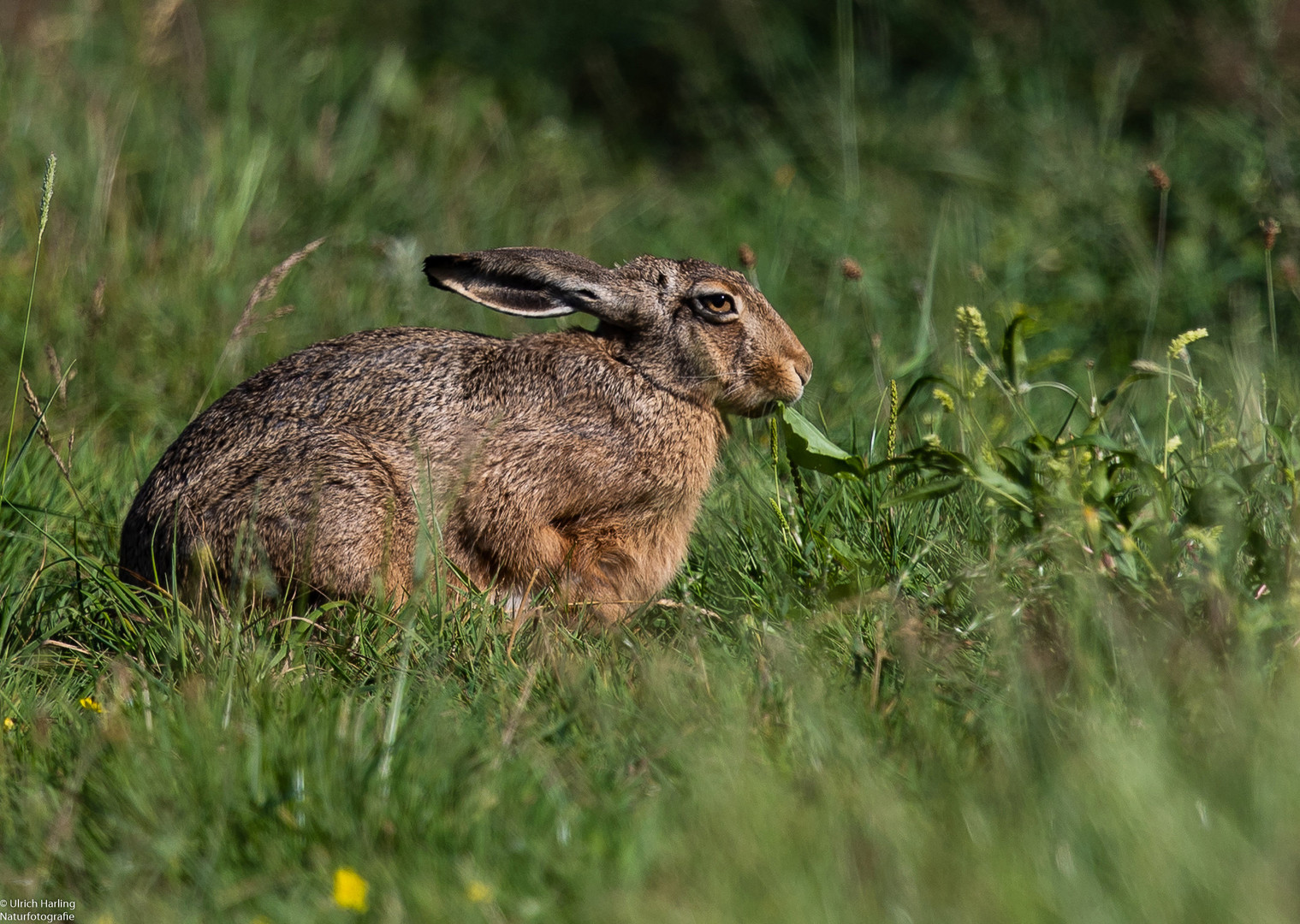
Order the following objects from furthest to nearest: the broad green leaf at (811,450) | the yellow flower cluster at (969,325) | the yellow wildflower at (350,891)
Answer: the broad green leaf at (811,450) → the yellow flower cluster at (969,325) → the yellow wildflower at (350,891)

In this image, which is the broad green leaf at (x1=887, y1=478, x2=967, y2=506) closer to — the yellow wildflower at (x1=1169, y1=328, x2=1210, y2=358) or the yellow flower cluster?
the yellow flower cluster

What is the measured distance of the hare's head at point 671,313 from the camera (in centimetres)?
448

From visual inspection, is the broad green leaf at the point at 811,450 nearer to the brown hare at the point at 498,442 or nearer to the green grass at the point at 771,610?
the green grass at the point at 771,610

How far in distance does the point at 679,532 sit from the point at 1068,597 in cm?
158

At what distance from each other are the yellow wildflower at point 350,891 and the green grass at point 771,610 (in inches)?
1.4

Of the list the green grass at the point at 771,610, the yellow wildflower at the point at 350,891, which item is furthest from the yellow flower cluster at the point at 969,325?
the yellow wildflower at the point at 350,891

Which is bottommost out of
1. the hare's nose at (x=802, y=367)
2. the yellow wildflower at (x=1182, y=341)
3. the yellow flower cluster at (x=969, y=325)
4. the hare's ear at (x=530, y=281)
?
the hare's nose at (x=802, y=367)

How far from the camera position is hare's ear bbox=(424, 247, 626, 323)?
445 cm

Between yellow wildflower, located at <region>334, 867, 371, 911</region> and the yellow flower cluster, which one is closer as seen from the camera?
yellow wildflower, located at <region>334, 867, 371, 911</region>

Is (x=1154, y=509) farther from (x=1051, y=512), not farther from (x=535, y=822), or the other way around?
(x=535, y=822)

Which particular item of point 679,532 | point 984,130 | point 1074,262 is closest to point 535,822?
point 679,532

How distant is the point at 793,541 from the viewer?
381 centimetres

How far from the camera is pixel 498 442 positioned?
4273 millimetres

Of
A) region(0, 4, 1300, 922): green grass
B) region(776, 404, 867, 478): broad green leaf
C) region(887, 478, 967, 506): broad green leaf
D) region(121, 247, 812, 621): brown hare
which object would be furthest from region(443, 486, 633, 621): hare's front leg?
region(887, 478, 967, 506): broad green leaf
